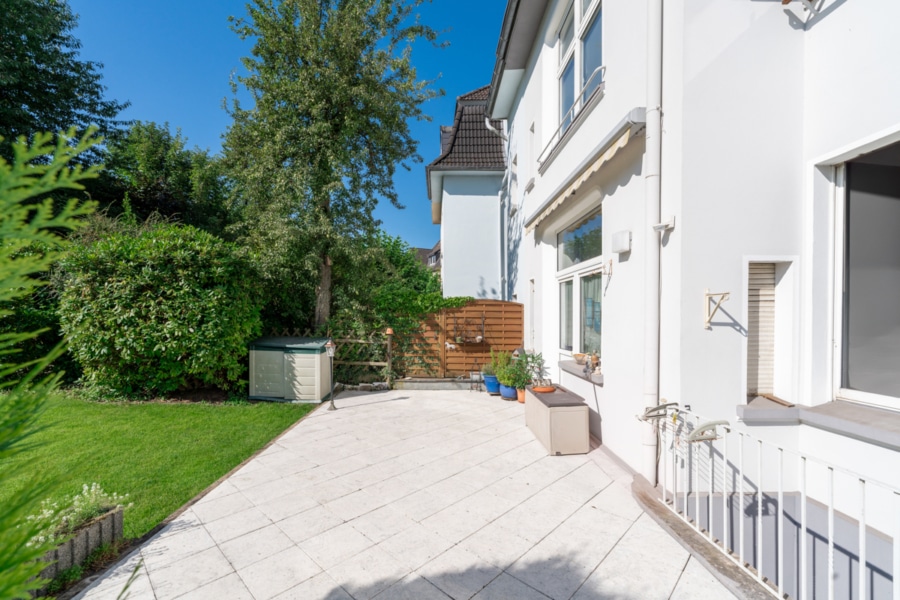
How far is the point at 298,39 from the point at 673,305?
11.1 meters

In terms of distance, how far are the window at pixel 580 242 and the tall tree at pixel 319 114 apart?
5394 mm

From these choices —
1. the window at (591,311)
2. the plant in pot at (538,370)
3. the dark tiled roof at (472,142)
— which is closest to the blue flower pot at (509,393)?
the plant in pot at (538,370)

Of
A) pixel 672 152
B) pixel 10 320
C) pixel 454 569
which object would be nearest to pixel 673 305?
pixel 672 152

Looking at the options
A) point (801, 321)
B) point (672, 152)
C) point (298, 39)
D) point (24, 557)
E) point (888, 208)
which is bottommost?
point (24, 557)

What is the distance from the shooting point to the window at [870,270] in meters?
3.57

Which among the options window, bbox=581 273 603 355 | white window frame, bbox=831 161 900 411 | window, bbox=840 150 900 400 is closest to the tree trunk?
window, bbox=581 273 603 355

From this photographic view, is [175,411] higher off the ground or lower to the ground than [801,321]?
lower

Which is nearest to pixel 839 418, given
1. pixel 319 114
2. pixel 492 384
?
pixel 492 384

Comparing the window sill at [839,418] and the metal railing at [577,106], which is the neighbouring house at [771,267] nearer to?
the window sill at [839,418]

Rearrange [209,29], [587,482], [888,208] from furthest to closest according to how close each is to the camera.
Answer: [209,29] < [587,482] < [888,208]

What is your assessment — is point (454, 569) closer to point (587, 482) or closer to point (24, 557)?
point (587, 482)

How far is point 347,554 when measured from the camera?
328cm

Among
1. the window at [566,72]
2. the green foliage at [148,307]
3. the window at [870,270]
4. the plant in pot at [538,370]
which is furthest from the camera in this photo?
the plant in pot at [538,370]

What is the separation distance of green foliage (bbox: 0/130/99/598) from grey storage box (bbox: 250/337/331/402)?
7.71m
